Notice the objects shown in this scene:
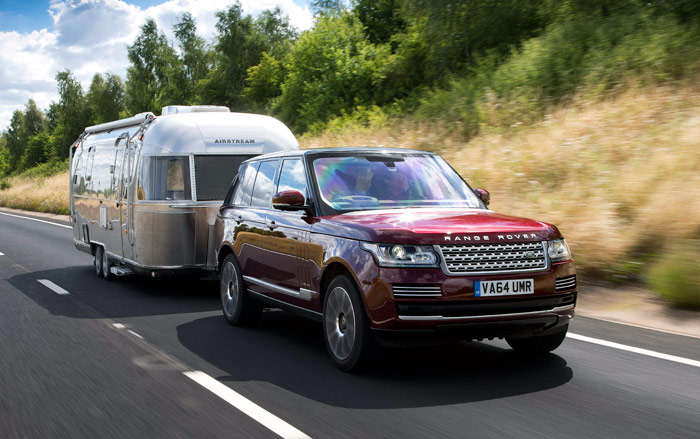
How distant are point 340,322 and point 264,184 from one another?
2368mm

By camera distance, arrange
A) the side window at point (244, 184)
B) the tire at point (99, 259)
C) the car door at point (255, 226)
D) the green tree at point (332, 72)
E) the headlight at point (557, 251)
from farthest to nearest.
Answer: the green tree at point (332, 72) < the tire at point (99, 259) < the side window at point (244, 184) < the car door at point (255, 226) < the headlight at point (557, 251)

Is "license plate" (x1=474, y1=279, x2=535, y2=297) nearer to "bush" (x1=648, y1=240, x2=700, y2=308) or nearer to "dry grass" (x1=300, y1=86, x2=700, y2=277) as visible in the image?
"bush" (x1=648, y1=240, x2=700, y2=308)

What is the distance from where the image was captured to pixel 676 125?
1460cm

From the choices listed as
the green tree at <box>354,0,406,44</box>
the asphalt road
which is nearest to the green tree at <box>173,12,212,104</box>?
the green tree at <box>354,0,406,44</box>

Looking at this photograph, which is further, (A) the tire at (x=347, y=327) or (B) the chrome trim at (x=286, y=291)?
(B) the chrome trim at (x=286, y=291)

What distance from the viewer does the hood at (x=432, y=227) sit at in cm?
564

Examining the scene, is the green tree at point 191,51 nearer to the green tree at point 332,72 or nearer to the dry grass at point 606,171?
the green tree at point 332,72

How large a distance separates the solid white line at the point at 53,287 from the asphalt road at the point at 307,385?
250 cm

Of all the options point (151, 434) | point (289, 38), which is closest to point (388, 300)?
point (151, 434)

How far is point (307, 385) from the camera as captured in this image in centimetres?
576

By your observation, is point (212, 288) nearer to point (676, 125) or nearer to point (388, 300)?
point (388, 300)

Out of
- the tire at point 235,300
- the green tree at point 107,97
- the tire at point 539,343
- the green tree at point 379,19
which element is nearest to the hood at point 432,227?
the tire at point 539,343

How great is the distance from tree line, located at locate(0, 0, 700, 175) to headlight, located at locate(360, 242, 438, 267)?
14.9 metres

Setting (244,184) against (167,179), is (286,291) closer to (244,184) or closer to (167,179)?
(244,184)
